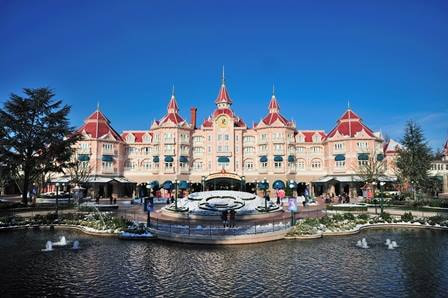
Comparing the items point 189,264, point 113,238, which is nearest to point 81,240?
point 113,238

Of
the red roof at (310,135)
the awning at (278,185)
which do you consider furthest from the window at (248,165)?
the red roof at (310,135)

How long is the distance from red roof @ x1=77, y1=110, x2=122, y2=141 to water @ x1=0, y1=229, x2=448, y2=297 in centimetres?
4606

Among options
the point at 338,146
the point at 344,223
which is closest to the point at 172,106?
the point at 338,146

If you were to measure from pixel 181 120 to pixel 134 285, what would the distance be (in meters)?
58.1

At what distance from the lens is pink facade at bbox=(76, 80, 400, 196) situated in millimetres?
65125

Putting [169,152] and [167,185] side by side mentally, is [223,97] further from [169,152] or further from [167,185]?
[167,185]

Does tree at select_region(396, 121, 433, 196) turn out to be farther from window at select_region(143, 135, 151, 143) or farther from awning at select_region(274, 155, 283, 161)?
window at select_region(143, 135, 151, 143)

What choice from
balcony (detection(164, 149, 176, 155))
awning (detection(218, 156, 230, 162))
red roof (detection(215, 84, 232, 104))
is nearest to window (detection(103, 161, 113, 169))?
balcony (detection(164, 149, 176, 155))

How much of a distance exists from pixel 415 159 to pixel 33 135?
1823 inches

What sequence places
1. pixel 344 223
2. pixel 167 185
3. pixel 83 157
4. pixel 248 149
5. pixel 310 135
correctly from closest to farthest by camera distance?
1. pixel 344 223
2. pixel 167 185
3. pixel 83 157
4. pixel 248 149
5. pixel 310 135

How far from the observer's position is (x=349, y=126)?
215 ft

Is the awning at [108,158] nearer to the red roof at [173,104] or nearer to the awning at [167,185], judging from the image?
the awning at [167,185]

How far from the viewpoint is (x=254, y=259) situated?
59.5 feet

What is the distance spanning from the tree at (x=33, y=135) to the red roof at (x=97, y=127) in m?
25.6
